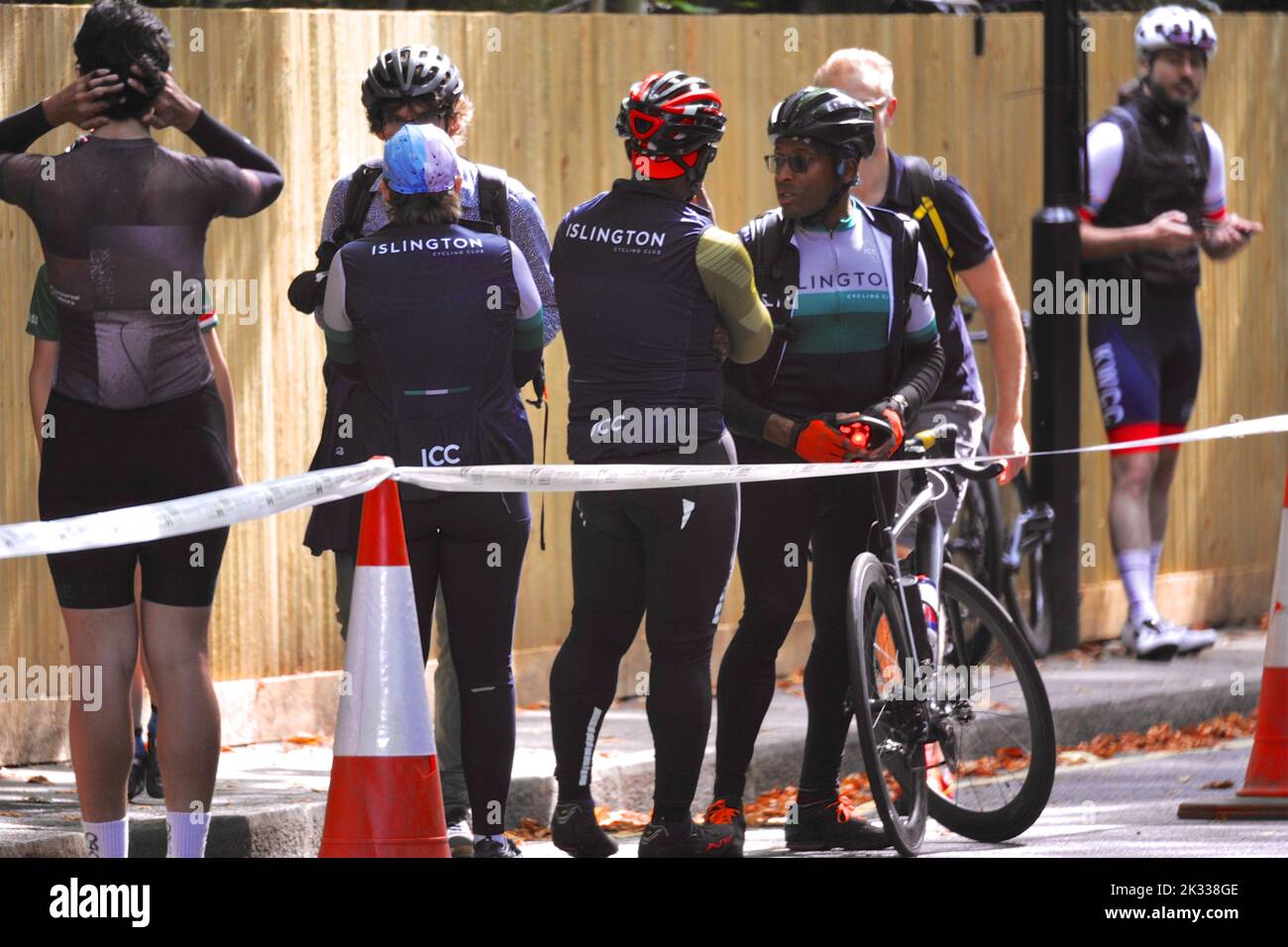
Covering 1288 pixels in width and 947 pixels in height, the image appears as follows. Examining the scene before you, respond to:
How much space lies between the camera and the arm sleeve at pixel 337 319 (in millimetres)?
6410

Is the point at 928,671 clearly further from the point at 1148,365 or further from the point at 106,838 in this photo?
the point at 1148,365

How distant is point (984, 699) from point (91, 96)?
3.14 metres

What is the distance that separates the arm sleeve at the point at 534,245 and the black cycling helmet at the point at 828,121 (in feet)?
2.35

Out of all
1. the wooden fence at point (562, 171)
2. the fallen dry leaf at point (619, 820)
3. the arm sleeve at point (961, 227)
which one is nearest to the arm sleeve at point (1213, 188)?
the wooden fence at point (562, 171)

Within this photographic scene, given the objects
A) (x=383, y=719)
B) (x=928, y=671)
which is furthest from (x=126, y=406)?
(x=928, y=671)

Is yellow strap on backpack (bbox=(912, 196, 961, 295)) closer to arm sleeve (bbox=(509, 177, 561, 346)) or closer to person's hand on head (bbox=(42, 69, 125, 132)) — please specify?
arm sleeve (bbox=(509, 177, 561, 346))

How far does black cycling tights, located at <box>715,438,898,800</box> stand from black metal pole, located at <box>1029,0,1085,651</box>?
3.48 m

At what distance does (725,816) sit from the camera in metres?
6.92

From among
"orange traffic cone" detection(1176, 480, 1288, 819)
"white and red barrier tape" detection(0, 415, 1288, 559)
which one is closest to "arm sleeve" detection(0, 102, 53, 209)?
"white and red barrier tape" detection(0, 415, 1288, 559)
